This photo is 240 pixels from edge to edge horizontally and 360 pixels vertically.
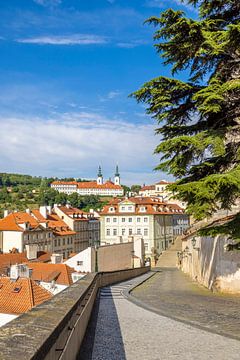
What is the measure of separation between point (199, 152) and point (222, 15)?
3.75 m

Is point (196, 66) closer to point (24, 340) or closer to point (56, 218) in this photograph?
point (24, 340)

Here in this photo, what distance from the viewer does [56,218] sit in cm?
8562

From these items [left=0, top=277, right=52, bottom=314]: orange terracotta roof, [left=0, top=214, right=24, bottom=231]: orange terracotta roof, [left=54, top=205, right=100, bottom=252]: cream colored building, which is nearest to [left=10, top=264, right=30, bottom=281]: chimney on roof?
[left=0, top=277, right=52, bottom=314]: orange terracotta roof

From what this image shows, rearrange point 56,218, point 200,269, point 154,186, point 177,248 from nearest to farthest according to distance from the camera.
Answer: point 200,269 < point 177,248 < point 56,218 < point 154,186

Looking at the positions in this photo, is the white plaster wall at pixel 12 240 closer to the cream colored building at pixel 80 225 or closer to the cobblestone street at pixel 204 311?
the cream colored building at pixel 80 225

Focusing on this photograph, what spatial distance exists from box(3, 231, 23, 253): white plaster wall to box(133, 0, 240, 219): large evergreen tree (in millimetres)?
60218

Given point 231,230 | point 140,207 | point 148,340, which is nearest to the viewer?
point 148,340

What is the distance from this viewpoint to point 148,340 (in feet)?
24.4

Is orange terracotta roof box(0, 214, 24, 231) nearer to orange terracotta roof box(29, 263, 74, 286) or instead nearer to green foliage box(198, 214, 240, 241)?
orange terracotta roof box(29, 263, 74, 286)

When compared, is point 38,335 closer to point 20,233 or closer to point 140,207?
point 20,233

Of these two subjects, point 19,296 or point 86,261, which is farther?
point 86,261

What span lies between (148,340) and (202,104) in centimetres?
485

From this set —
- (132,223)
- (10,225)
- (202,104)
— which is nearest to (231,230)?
(202,104)

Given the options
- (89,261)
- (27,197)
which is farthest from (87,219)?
(27,197)
